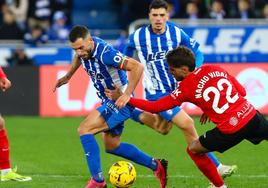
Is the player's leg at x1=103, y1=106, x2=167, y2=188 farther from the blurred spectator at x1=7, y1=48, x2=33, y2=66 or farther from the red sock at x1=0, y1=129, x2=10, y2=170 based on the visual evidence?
the blurred spectator at x1=7, y1=48, x2=33, y2=66

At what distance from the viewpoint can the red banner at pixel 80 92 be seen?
16.7m

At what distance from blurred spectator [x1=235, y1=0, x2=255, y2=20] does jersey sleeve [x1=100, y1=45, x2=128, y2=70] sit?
10.8m

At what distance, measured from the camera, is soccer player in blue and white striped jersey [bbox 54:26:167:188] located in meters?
9.06

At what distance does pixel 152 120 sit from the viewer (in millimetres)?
10562

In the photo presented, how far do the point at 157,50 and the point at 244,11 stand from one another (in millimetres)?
9275

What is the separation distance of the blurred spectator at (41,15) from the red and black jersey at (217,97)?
12.6m

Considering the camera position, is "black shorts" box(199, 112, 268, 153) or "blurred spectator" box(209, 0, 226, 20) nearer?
"black shorts" box(199, 112, 268, 153)

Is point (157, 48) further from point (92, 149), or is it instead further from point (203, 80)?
point (203, 80)

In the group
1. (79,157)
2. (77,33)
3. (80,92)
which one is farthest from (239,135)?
(80,92)

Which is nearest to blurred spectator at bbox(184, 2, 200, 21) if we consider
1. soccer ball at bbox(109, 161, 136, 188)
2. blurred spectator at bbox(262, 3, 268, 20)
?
blurred spectator at bbox(262, 3, 268, 20)

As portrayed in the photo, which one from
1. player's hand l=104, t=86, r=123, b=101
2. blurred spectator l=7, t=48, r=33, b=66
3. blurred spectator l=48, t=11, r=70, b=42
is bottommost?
blurred spectator l=7, t=48, r=33, b=66

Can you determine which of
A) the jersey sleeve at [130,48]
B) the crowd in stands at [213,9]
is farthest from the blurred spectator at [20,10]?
the jersey sleeve at [130,48]

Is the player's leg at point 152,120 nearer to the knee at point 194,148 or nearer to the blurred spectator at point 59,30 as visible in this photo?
the knee at point 194,148

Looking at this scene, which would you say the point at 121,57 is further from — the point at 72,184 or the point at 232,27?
the point at 232,27
